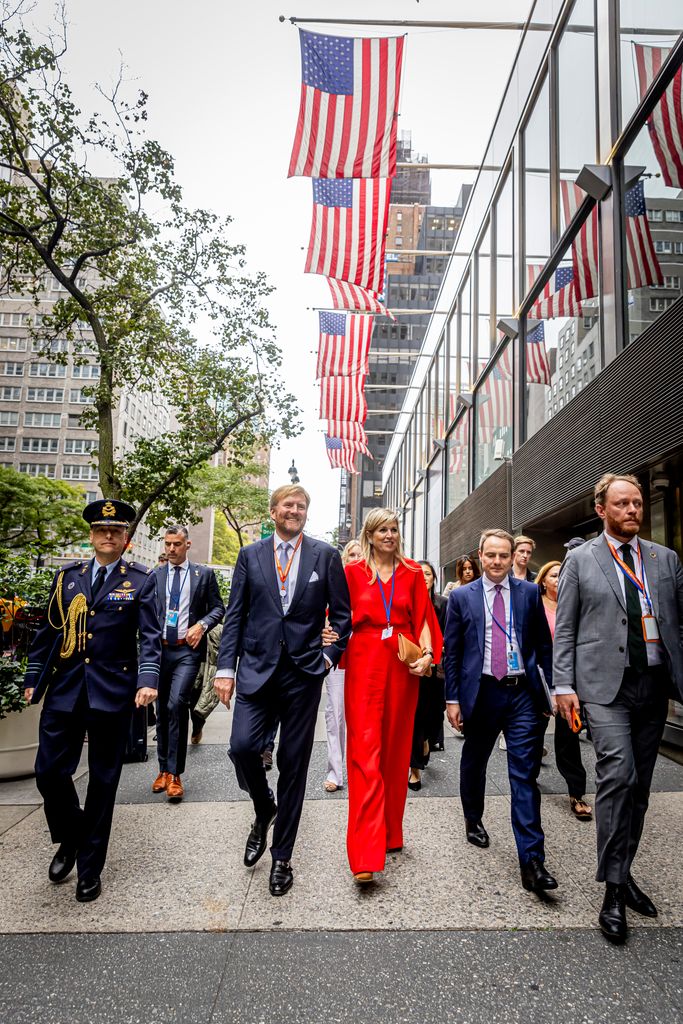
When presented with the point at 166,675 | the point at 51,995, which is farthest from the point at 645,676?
the point at 166,675

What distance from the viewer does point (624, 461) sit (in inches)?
325

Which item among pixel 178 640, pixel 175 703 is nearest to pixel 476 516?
pixel 178 640

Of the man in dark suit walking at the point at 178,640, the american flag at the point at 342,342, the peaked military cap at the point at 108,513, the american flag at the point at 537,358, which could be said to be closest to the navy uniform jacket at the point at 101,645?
the peaked military cap at the point at 108,513

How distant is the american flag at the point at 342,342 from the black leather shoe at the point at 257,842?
1741cm

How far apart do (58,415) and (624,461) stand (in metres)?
86.5

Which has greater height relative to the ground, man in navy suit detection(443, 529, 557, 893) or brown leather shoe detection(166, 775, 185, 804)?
man in navy suit detection(443, 529, 557, 893)

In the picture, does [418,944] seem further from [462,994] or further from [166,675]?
[166,675]

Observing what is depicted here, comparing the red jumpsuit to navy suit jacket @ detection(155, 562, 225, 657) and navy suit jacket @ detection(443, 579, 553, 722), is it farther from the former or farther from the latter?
navy suit jacket @ detection(155, 562, 225, 657)

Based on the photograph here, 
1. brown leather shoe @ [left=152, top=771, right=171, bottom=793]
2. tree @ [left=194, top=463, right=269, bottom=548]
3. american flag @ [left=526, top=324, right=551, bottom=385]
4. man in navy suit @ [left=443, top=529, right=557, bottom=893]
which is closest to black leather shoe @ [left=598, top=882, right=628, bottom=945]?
man in navy suit @ [left=443, top=529, right=557, bottom=893]

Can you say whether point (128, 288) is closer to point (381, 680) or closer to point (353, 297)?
point (353, 297)

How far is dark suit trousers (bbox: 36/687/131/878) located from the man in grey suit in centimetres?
250

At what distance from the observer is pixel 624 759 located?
351cm

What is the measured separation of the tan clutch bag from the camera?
14.2 ft

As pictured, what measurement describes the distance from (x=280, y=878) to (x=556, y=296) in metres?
10.4
